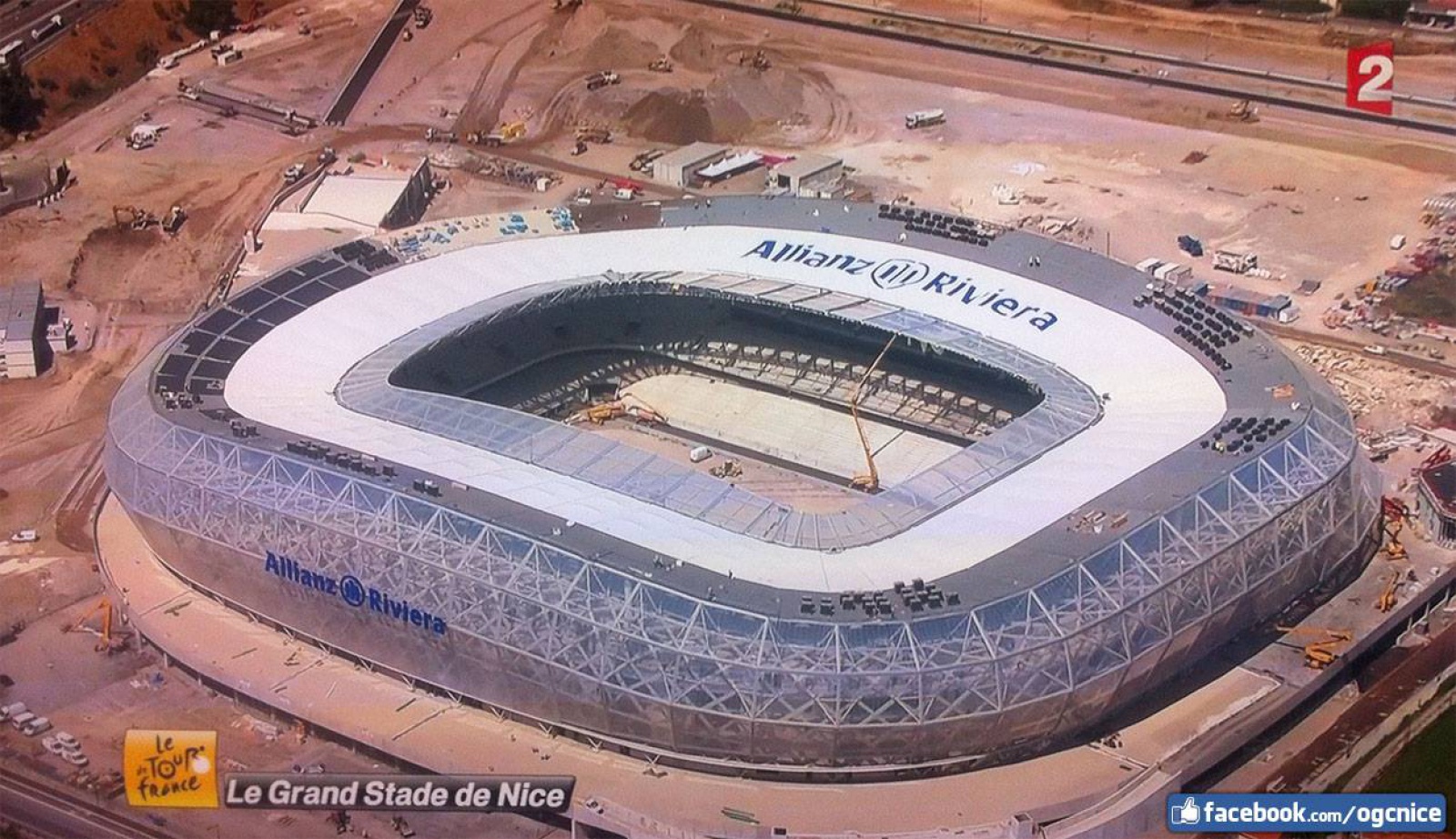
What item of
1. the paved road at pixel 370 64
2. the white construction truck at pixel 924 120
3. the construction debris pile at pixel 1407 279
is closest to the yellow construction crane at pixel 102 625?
the construction debris pile at pixel 1407 279

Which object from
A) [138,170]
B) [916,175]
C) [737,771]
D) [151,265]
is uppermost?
[138,170]

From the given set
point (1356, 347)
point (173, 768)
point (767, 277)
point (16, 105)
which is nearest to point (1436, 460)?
point (1356, 347)

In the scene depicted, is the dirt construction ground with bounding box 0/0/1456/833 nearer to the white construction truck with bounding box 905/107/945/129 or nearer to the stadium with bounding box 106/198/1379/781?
the white construction truck with bounding box 905/107/945/129

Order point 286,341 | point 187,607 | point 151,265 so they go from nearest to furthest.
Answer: point 187,607 < point 286,341 < point 151,265

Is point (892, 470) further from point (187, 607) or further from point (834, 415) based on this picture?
point (187, 607)

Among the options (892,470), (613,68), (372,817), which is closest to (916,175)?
(613,68)

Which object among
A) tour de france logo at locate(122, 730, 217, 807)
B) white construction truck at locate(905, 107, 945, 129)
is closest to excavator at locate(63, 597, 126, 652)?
tour de france logo at locate(122, 730, 217, 807)

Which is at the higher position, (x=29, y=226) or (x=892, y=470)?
(x=29, y=226)
